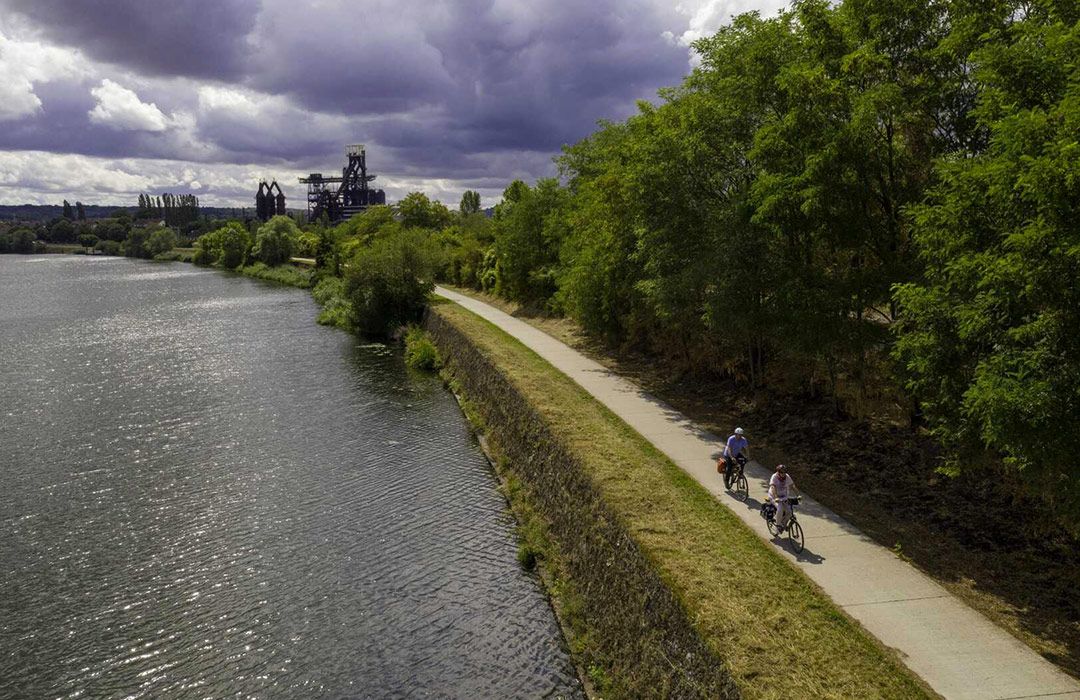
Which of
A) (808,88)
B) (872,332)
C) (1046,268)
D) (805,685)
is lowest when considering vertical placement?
(805,685)

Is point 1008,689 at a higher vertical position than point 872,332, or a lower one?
lower

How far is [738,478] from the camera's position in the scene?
16969mm

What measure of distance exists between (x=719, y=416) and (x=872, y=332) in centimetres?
708

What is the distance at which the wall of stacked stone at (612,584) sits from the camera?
11352mm

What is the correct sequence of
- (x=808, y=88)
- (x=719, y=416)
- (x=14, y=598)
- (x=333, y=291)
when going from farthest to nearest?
(x=333, y=291) → (x=719, y=416) → (x=808, y=88) → (x=14, y=598)

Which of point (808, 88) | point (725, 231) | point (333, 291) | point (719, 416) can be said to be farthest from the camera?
point (333, 291)

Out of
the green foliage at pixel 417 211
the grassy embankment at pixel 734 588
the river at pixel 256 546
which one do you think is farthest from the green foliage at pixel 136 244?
the grassy embankment at pixel 734 588

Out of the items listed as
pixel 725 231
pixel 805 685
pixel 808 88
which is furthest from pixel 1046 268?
pixel 725 231

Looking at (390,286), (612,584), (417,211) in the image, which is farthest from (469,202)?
(612,584)

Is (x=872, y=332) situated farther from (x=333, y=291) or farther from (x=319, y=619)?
(x=333, y=291)

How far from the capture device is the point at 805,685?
9852mm

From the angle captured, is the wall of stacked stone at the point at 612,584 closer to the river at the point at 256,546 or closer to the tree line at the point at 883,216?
the river at the point at 256,546

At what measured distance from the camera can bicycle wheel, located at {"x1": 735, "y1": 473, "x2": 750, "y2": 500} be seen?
658 inches

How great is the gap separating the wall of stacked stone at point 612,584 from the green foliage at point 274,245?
337 ft
